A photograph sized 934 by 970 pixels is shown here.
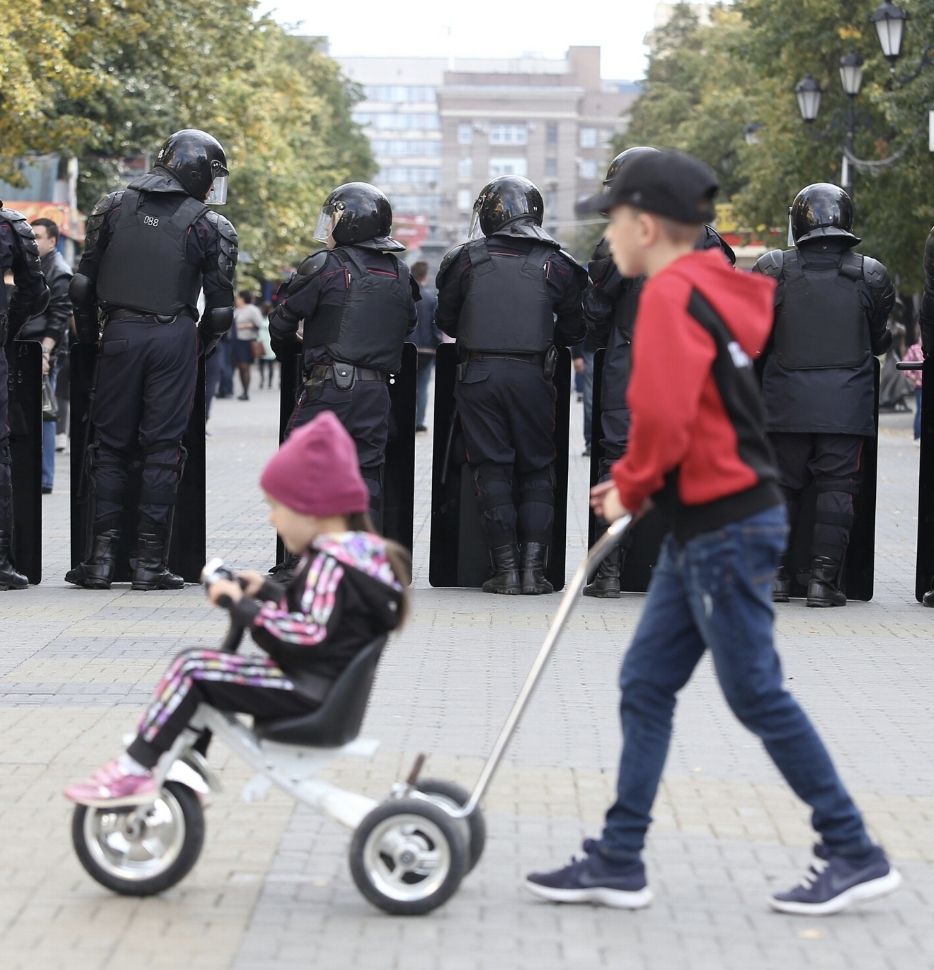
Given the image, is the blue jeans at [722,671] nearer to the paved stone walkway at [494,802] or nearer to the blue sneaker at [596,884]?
the blue sneaker at [596,884]

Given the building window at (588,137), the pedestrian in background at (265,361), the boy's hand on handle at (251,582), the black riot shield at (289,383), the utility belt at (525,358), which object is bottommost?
the pedestrian in background at (265,361)

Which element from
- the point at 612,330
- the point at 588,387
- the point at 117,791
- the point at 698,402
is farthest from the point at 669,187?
the point at 588,387

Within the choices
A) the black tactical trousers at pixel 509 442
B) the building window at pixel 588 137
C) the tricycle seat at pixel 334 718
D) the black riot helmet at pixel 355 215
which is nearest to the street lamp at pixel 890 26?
the black tactical trousers at pixel 509 442

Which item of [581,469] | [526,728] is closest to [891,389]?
[581,469]

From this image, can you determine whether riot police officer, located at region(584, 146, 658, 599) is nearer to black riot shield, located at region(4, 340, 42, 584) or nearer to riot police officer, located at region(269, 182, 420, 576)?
riot police officer, located at region(269, 182, 420, 576)

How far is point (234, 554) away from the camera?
11156mm

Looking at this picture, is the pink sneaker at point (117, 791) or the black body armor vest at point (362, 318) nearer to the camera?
the pink sneaker at point (117, 791)

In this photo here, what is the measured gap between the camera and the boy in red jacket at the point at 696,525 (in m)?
4.05

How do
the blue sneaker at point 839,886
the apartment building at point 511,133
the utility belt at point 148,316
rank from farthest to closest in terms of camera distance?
the apartment building at point 511,133 → the utility belt at point 148,316 → the blue sneaker at point 839,886

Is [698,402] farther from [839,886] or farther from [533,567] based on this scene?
[533,567]

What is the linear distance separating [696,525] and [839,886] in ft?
3.09

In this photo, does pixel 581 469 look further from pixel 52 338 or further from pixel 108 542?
pixel 108 542

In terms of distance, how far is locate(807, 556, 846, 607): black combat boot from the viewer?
9289mm

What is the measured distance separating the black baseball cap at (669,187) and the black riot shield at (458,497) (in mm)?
5287
